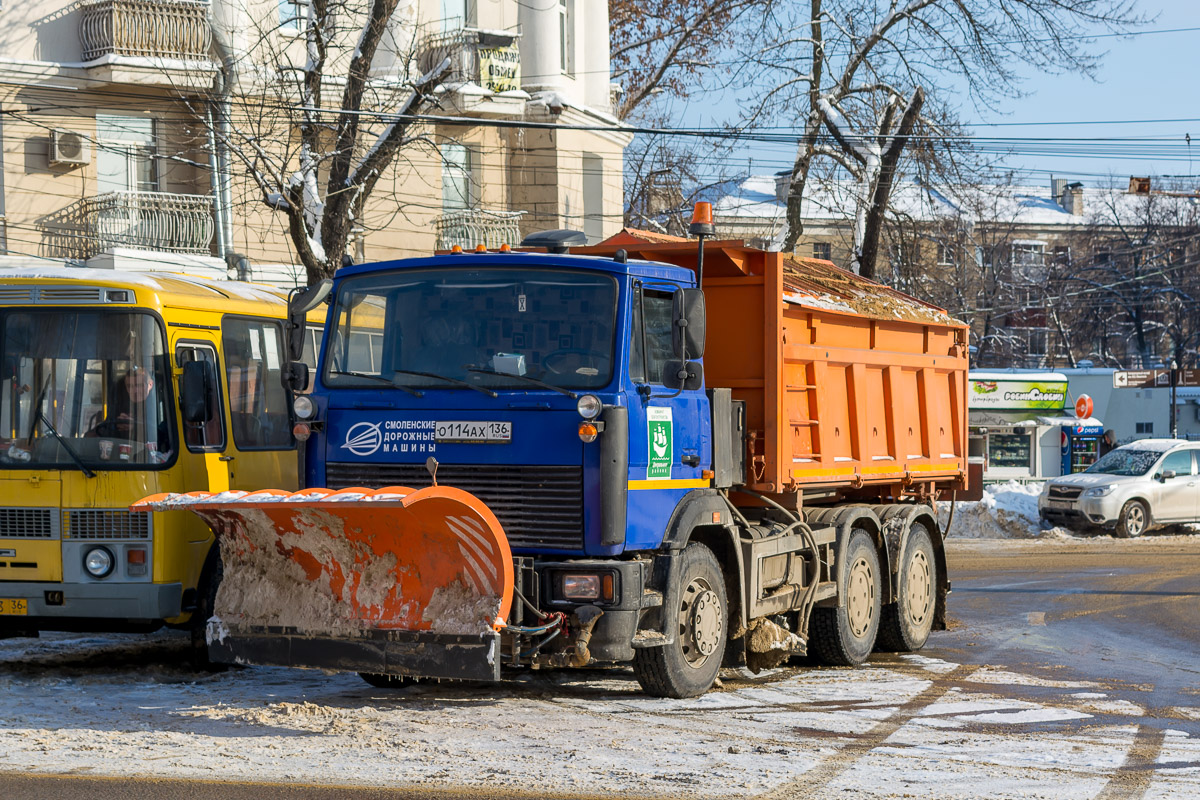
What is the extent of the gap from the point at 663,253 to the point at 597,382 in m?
2.10

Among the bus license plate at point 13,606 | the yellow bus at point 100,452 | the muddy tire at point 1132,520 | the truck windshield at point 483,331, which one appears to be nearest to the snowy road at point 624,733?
the bus license plate at point 13,606

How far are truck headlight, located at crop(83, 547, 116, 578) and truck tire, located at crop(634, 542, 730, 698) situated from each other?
365 cm

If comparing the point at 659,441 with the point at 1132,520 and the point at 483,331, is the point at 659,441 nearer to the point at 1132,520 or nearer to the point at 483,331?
the point at 483,331

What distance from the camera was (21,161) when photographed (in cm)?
2450

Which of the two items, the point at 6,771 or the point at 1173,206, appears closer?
the point at 6,771

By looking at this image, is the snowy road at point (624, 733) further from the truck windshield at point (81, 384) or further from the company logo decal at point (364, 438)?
the truck windshield at point (81, 384)

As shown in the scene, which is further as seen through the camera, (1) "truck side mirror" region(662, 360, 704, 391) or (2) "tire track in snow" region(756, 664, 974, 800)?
(1) "truck side mirror" region(662, 360, 704, 391)

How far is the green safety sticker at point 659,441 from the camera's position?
28.4ft

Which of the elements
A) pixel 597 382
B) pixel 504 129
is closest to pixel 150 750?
pixel 597 382

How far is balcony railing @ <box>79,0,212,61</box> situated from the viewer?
2483 centimetres

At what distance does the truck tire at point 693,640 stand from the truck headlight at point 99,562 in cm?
365

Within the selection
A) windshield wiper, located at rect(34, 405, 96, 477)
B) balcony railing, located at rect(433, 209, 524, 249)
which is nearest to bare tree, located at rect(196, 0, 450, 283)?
balcony railing, located at rect(433, 209, 524, 249)

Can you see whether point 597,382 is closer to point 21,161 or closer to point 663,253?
point 663,253

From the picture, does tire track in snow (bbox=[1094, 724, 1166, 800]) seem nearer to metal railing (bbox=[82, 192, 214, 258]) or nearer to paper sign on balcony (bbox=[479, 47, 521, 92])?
metal railing (bbox=[82, 192, 214, 258])
